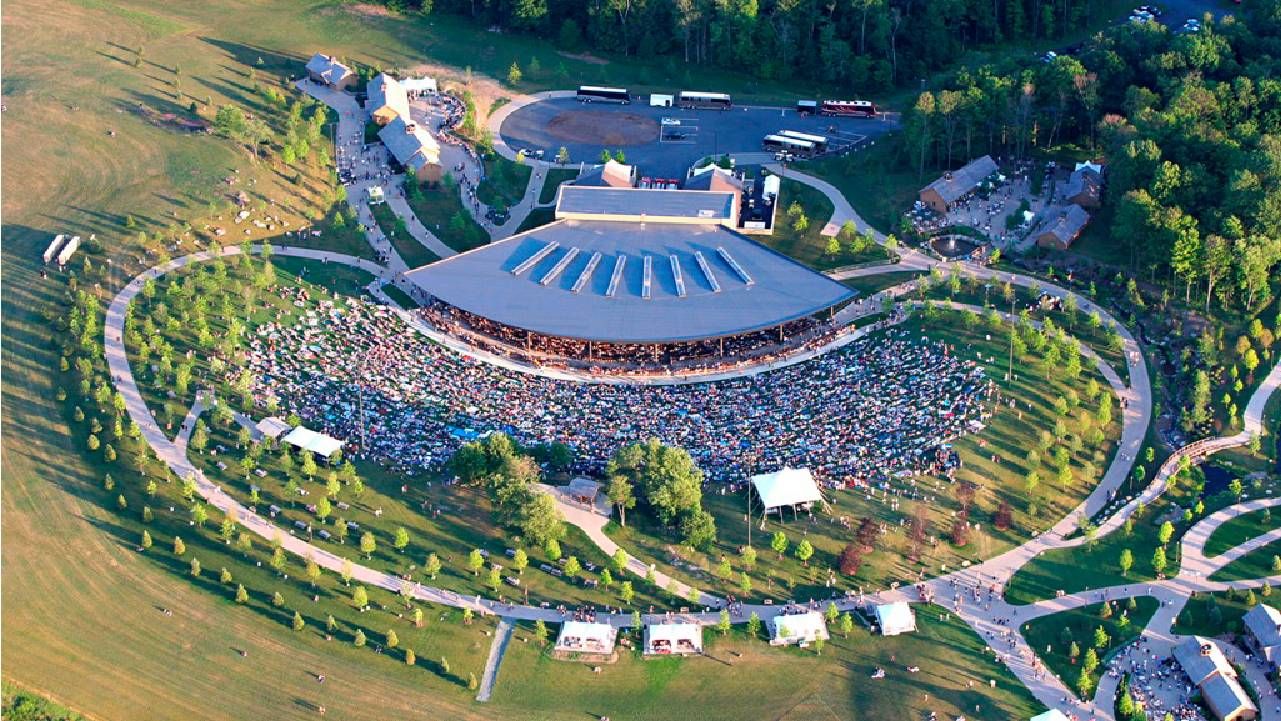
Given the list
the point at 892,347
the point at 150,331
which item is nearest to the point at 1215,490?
the point at 892,347

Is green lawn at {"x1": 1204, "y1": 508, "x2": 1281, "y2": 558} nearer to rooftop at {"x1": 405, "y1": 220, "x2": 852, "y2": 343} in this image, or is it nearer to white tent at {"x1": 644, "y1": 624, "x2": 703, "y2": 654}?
white tent at {"x1": 644, "y1": 624, "x2": 703, "y2": 654}

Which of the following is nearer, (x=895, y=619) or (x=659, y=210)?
(x=895, y=619)

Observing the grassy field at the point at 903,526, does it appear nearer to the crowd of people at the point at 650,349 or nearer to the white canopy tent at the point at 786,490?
the white canopy tent at the point at 786,490

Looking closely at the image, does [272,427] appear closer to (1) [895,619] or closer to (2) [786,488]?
(2) [786,488]

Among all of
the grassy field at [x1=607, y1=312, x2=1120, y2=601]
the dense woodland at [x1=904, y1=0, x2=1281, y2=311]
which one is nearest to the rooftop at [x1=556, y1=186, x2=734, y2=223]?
the dense woodland at [x1=904, y1=0, x2=1281, y2=311]

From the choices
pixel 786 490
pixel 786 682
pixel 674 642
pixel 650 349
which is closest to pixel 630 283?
pixel 650 349

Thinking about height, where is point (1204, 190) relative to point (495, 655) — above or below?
above

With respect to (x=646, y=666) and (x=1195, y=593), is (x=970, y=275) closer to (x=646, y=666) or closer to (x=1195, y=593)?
(x=1195, y=593)


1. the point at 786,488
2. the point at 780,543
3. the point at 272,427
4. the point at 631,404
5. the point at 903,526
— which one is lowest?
the point at 780,543
